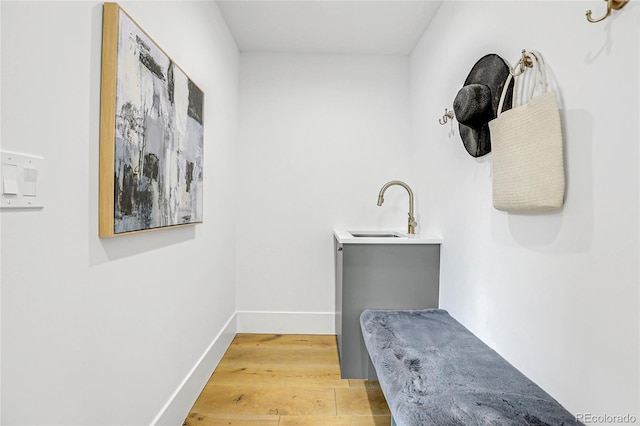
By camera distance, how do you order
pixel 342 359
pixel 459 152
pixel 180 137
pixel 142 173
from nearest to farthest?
1. pixel 142 173
2. pixel 180 137
3. pixel 459 152
4. pixel 342 359

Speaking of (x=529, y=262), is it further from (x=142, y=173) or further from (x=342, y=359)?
(x=142, y=173)

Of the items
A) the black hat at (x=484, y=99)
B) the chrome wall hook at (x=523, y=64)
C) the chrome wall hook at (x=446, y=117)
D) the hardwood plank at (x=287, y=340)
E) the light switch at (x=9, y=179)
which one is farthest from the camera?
the hardwood plank at (x=287, y=340)

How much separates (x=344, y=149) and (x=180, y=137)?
1.56 meters

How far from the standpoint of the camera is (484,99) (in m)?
1.45

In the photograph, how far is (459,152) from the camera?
1.86 metres

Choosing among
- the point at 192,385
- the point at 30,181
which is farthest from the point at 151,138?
the point at 192,385

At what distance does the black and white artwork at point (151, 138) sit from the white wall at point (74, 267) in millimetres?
77

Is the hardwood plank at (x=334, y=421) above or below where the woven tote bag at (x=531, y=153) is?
below

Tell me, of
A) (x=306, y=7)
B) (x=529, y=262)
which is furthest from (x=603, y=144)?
(x=306, y=7)

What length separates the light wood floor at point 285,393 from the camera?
5.60 feet

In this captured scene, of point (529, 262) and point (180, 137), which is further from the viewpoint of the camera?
→ point (180, 137)

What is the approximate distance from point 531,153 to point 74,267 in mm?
1500

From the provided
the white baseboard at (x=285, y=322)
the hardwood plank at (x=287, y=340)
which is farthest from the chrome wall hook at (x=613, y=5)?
the white baseboard at (x=285, y=322)

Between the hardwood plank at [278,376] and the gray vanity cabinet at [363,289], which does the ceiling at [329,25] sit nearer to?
the gray vanity cabinet at [363,289]
